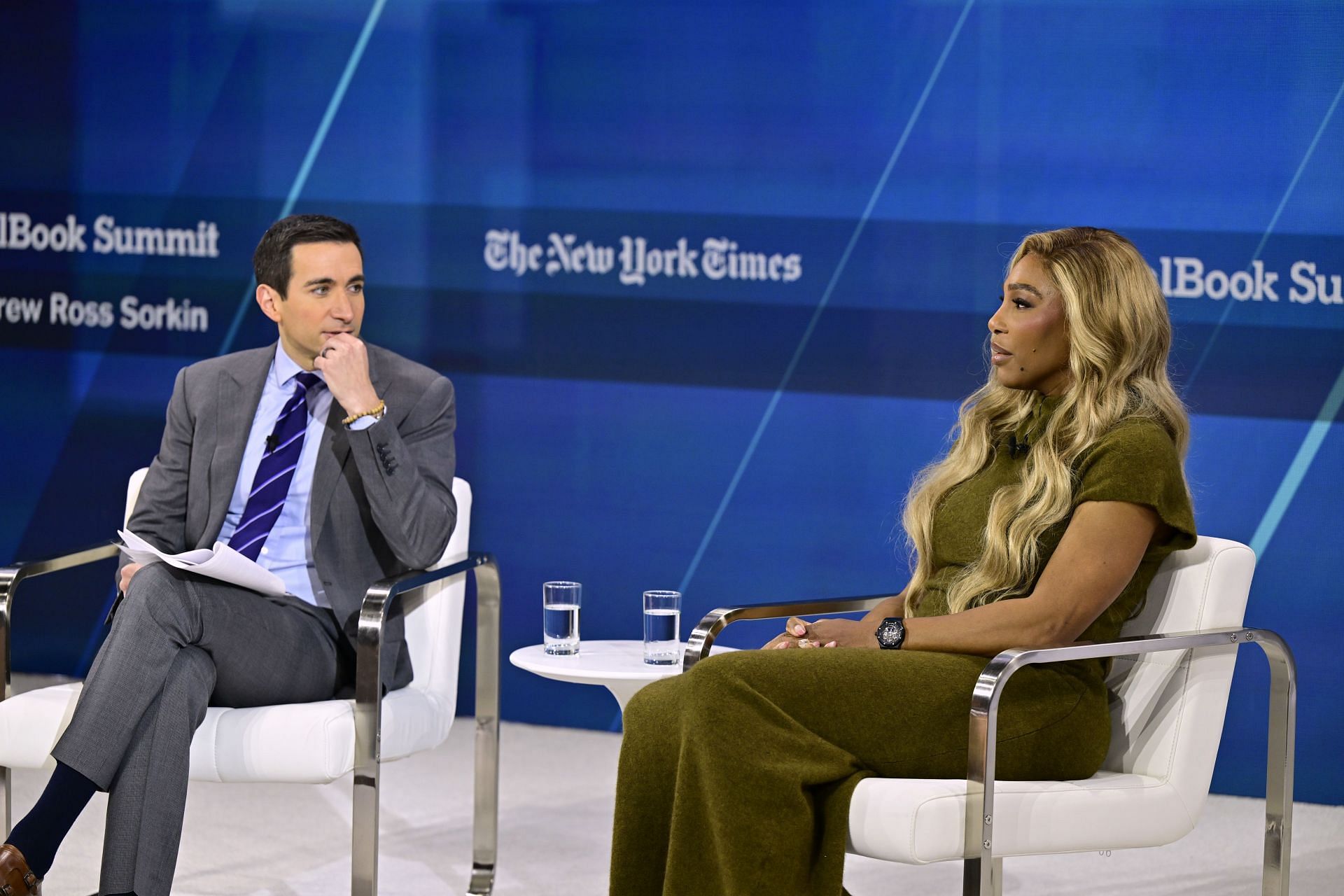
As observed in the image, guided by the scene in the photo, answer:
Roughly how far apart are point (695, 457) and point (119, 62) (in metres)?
2.27

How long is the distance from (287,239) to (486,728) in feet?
3.70

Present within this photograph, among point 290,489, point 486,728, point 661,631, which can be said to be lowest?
point 486,728

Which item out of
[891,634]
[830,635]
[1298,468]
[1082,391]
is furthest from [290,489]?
[1298,468]

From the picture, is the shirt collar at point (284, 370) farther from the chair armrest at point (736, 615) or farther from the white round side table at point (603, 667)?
the chair armrest at point (736, 615)

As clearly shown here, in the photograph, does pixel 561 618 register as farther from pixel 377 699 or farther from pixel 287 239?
pixel 287 239

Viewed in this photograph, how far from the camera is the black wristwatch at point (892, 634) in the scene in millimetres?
2633

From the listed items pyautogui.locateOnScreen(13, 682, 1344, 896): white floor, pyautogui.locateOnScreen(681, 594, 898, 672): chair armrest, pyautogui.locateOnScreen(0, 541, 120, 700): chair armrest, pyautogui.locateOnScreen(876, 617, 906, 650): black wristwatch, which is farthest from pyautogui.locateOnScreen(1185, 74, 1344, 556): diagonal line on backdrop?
pyautogui.locateOnScreen(0, 541, 120, 700): chair armrest

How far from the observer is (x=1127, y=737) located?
2703 mm

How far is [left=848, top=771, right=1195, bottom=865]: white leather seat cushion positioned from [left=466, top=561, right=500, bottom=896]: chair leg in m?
1.20

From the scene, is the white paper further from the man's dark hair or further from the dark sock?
the man's dark hair

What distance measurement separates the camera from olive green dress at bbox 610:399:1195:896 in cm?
236

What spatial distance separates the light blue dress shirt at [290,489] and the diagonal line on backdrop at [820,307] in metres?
1.60

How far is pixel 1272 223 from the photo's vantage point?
4164 millimetres

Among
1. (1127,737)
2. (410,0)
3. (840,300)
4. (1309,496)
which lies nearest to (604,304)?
(840,300)
